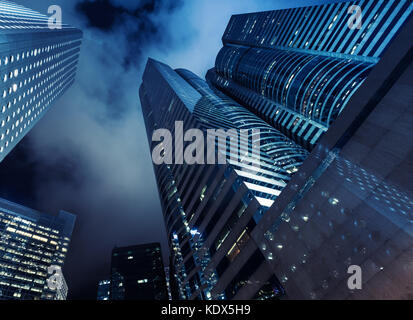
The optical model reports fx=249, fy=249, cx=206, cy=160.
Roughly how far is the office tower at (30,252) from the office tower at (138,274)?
37.1m

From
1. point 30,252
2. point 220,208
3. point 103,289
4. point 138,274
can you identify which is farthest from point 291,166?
point 103,289

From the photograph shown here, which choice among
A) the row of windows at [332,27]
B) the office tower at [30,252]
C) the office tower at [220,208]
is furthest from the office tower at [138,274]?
the row of windows at [332,27]

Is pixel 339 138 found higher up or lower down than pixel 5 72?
higher up

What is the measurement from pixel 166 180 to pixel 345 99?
55131 millimetres

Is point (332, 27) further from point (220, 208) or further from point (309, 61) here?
point (220, 208)

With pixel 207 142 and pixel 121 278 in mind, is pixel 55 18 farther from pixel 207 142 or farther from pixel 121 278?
pixel 121 278

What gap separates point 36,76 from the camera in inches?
2360

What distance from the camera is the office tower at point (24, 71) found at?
44.2 metres

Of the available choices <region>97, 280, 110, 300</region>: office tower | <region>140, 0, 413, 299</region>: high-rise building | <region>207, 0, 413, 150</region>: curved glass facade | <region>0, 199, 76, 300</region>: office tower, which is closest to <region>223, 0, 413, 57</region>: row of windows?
<region>207, 0, 413, 150</region>: curved glass facade

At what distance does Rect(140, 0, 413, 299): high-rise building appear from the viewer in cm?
1702

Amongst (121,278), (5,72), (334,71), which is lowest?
(121,278)

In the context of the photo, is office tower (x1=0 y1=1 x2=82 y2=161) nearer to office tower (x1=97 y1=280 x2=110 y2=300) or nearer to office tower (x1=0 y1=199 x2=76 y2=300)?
office tower (x1=0 y1=199 x2=76 y2=300)
